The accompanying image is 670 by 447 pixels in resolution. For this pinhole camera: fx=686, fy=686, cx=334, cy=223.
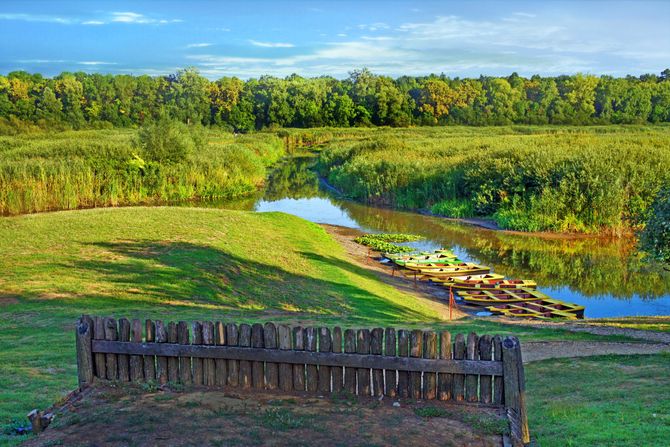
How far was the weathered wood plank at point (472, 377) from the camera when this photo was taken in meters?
8.83

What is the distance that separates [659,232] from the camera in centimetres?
1977

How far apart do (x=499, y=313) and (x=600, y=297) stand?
705cm

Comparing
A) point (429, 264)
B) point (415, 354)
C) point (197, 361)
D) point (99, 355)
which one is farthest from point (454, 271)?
point (99, 355)

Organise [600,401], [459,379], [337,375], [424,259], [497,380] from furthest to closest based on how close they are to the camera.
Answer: [424,259]
[600,401]
[337,375]
[459,379]
[497,380]

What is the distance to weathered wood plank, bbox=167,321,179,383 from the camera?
9648 millimetres

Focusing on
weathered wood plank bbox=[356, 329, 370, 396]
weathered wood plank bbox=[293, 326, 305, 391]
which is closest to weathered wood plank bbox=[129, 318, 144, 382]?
weathered wood plank bbox=[293, 326, 305, 391]

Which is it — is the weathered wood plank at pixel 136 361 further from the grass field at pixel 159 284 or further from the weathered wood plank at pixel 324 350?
the weathered wood plank at pixel 324 350

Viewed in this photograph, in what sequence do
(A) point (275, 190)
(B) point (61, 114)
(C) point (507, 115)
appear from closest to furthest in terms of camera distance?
(A) point (275, 190) < (B) point (61, 114) < (C) point (507, 115)

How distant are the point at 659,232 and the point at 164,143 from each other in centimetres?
4126

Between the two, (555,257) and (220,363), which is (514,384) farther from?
(555,257)

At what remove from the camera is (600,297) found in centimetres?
2988

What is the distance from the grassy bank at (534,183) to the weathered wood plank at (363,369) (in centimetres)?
3098

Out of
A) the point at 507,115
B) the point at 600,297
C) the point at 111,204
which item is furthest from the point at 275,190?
the point at 507,115

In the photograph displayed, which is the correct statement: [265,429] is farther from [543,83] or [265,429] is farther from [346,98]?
[543,83]
